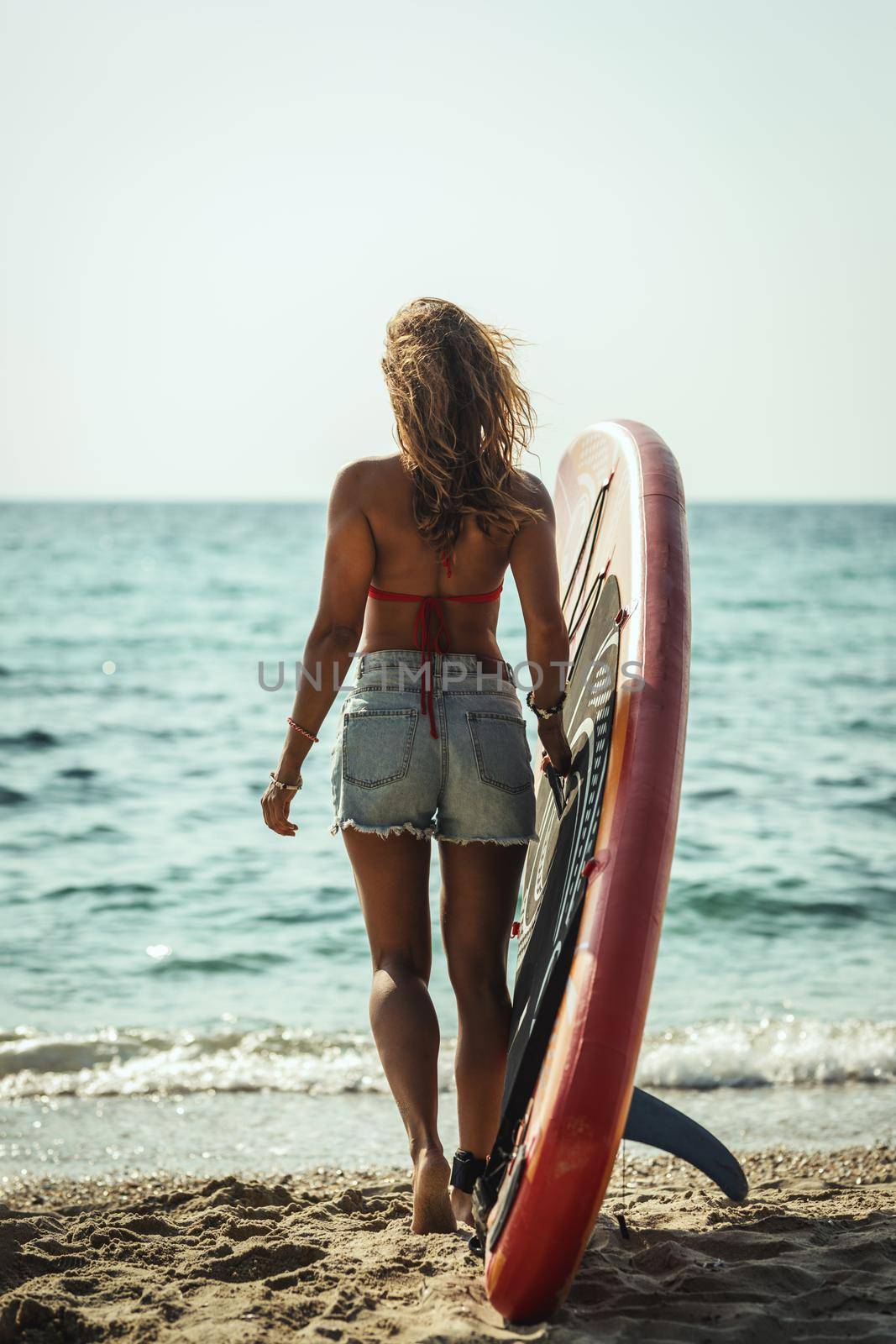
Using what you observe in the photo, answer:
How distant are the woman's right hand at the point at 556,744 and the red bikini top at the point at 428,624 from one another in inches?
12.4

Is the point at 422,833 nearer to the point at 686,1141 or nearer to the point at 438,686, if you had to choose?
the point at 438,686

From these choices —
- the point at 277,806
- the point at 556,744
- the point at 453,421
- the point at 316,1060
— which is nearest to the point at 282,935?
the point at 316,1060

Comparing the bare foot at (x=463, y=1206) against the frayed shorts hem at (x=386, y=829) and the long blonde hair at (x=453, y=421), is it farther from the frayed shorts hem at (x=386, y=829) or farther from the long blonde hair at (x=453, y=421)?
the long blonde hair at (x=453, y=421)

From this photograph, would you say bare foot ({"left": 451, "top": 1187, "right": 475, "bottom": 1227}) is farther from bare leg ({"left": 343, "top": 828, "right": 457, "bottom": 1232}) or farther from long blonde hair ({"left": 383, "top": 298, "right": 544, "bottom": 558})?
long blonde hair ({"left": 383, "top": 298, "right": 544, "bottom": 558})

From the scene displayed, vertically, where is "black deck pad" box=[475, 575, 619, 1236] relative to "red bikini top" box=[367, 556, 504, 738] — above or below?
below

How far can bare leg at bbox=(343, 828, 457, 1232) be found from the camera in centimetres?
259

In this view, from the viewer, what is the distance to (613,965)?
2164 mm

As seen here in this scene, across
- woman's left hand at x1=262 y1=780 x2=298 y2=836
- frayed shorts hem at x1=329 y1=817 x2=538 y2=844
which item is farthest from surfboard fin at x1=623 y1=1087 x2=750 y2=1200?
woman's left hand at x1=262 y1=780 x2=298 y2=836

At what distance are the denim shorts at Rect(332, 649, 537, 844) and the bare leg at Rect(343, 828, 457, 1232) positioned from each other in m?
0.08

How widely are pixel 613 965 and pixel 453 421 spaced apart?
3.97 feet

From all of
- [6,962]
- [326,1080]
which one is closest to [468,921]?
[326,1080]

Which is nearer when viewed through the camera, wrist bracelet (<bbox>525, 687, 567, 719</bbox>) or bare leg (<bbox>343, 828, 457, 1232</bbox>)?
bare leg (<bbox>343, 828, 457, 1232</bbox>)

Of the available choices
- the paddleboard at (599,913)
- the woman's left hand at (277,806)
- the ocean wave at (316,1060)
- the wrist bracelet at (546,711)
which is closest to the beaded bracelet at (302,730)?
the woman's left hand at (277,806)

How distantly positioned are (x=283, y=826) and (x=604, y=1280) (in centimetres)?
117
